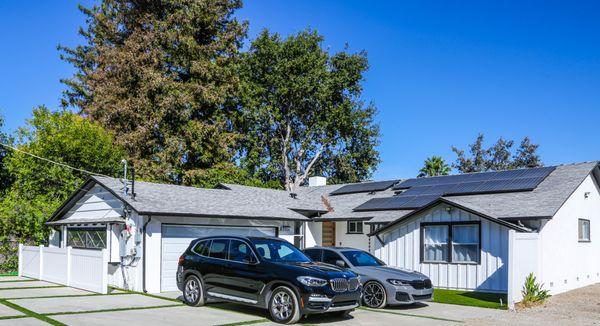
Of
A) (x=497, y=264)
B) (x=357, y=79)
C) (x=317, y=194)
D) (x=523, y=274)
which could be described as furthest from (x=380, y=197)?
(x=357, y=79)

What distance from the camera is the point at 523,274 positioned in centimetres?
1586

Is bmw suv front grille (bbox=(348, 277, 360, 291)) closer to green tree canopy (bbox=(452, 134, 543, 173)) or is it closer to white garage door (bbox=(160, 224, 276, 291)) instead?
white garage door (bbox=(160, 224, 276, 291))

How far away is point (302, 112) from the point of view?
45000mm

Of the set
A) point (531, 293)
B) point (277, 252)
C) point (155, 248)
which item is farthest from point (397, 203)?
point (277, 252)

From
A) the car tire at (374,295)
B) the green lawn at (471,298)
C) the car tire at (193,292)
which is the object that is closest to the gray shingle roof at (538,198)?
the green lawn at (471,298)

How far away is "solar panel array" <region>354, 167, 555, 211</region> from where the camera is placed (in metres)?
21.6

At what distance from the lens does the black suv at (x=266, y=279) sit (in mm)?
11914

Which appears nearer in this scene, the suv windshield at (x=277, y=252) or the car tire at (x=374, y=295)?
the suv windshield at (x=277, y=252)

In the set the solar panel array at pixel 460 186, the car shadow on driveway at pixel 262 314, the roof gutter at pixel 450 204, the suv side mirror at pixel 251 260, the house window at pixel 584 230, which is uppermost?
the solar panel array at pixel 460 186

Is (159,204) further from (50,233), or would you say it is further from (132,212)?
(50,233)

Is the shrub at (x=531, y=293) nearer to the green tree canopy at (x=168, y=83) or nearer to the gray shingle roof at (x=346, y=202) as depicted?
the gray shingle roof at (x=346, y=202)

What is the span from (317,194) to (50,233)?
42.5 ft

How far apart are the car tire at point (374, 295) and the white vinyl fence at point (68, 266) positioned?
746 centimetres

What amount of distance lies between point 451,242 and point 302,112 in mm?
26878
